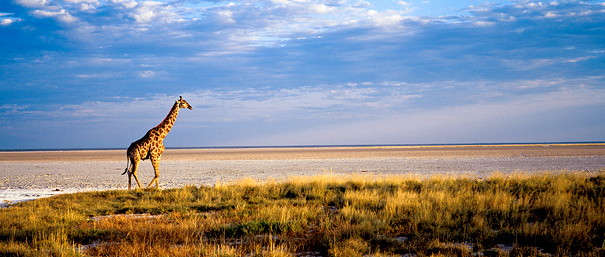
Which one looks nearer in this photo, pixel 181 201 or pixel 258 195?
pixel 181 201

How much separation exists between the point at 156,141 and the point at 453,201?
9606 millimetres

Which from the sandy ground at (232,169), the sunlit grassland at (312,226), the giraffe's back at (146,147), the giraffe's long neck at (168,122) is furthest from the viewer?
the sandy ground at (232,169)

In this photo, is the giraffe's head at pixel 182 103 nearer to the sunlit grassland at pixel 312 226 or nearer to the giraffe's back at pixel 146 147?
the giraffe's back at pixel 146 147

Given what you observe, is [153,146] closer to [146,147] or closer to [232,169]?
[146,147]

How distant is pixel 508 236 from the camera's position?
24.6 feet

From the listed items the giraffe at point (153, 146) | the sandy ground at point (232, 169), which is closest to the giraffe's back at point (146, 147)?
the giraffe at point (153, 146)

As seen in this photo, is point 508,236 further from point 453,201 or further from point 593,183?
point 593,183

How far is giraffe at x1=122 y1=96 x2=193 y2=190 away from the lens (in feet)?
46.2

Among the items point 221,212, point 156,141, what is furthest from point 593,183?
point 156,141

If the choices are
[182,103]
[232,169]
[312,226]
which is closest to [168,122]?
[182,103]

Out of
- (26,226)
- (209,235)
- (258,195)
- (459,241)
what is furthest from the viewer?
(258,195)

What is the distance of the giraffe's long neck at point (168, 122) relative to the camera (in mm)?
14875

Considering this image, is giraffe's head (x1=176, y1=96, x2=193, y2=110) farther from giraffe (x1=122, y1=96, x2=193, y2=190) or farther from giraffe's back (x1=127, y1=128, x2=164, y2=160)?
giraffe's back (x1=127, y1=128, x2=164, y2=160)

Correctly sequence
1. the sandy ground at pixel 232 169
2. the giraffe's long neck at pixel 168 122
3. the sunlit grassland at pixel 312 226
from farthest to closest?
1. the sandy ground at pixel 232 169
2. the giraffe's long neck at pixel 168 122
3. the sunlit grassland at pixel 312 226
